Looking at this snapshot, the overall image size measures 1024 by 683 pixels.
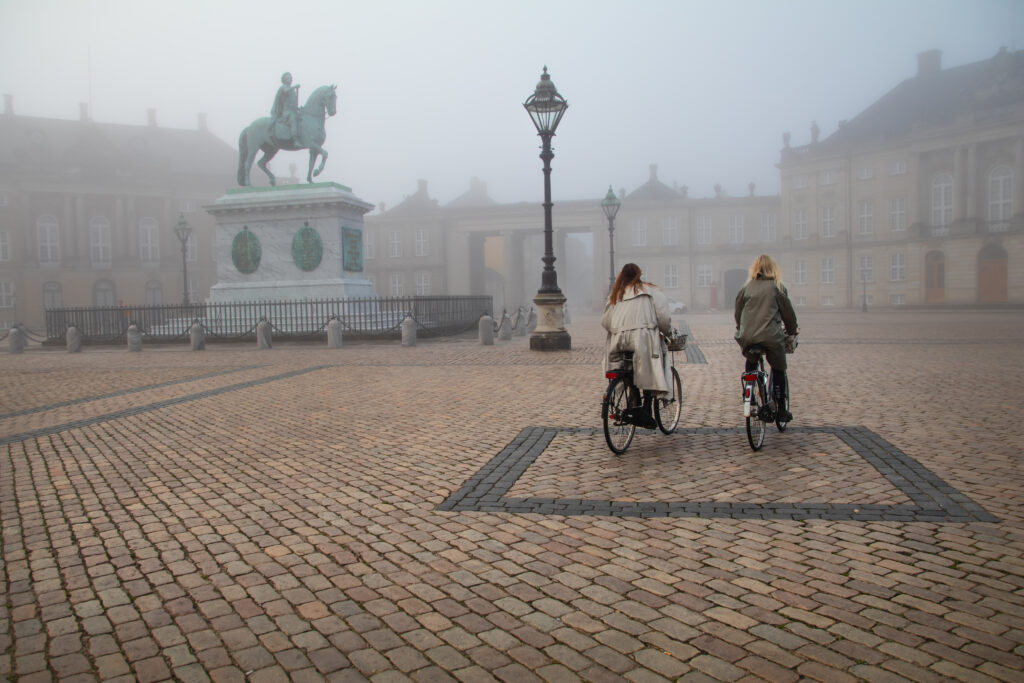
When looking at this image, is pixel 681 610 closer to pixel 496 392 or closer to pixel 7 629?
pixel 7 629

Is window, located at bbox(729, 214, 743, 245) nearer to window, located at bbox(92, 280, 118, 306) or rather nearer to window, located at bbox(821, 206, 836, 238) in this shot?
window, located at bbox(821, 206, 836, 238)

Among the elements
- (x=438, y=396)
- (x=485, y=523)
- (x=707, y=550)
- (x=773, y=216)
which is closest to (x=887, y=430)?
(x=707, y=550)

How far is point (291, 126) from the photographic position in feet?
69.4

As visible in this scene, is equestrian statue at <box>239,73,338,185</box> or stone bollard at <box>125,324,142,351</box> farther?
equestrian statue at <box>239,73,338,185</box>

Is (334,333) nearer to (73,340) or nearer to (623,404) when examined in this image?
(73,340)

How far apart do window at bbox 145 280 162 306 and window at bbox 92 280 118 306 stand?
2.04m

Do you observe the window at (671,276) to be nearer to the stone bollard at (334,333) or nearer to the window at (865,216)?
the window at (865,216)

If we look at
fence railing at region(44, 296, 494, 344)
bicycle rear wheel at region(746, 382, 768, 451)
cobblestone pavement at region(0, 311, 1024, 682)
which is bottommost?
cobblestone pavement at region(0, 311, 1024, 682)

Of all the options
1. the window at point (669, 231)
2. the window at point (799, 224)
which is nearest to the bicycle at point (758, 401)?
the window at point (799, 224)

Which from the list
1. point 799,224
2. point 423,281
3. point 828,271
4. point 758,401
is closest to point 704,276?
point 799,224

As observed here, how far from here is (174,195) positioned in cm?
5481

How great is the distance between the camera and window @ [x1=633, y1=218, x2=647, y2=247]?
59.5 m

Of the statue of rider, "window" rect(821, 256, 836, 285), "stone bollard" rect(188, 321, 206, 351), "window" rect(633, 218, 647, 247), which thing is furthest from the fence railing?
"window" rect(633, 218, 647, 247)

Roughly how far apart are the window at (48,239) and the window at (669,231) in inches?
1699
